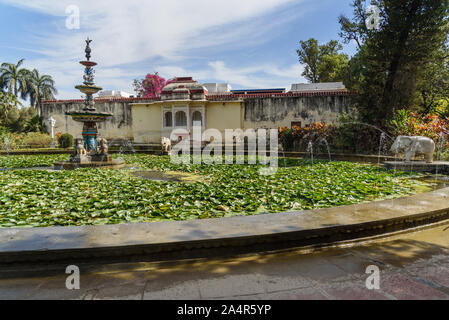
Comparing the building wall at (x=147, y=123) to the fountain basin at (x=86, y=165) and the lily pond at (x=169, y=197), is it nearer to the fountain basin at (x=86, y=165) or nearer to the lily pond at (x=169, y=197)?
the fountain basin at (x=86, y=165)

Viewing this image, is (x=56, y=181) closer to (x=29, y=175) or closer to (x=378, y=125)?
(x=29, y=175)

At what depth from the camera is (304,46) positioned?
33.8 meters

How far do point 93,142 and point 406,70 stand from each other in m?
15.1

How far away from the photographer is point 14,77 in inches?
1320

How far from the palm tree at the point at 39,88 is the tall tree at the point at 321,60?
33523 mm

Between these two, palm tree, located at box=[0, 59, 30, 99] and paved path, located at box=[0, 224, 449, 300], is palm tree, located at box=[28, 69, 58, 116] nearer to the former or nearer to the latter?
palm tree, located at box=[0, 59, 30, 99]

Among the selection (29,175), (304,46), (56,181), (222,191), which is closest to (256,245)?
(222,191)

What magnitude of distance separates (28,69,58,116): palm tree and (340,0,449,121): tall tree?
37469 mm

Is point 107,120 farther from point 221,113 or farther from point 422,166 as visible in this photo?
point 422,166

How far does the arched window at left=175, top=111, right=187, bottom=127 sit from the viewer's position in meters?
20.2

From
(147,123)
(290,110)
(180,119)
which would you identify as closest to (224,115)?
(180,119)

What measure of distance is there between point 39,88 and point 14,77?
3.03 metres

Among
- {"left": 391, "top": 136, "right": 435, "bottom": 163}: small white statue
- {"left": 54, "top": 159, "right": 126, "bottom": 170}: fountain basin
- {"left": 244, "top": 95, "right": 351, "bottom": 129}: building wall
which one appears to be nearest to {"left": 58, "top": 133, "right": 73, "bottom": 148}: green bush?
{"left": 54, "top": 159, "right": 126, "bottom": 170}: fountain basin

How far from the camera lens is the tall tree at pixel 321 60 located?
3047cm
